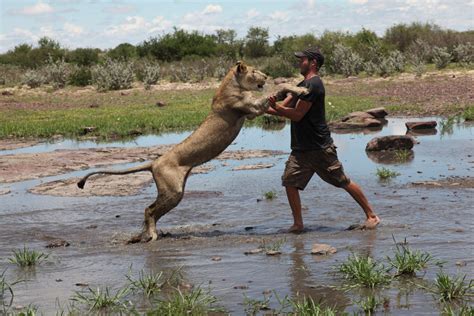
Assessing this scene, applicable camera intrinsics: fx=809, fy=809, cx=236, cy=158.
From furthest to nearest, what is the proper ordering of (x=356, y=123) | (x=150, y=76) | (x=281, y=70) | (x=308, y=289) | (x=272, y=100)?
(x=281, y=70)
(x=150, y=76)
(x=356, y=123)
(x=272, y=100)
(x=308, y=289)

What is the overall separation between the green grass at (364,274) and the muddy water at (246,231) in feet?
0.34

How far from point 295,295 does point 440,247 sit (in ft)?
6.06

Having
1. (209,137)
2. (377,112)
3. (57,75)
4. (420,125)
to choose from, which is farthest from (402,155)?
(57,75)

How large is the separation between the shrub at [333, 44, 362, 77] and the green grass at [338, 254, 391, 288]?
2893 centimetres

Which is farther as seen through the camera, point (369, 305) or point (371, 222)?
point (371, 222)

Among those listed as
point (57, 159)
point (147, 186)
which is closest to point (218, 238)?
point (147, 186)

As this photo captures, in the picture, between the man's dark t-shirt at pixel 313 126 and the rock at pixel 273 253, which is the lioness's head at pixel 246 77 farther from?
the rock at pixel 273 253

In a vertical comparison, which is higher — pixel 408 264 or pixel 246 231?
pixel 408 264

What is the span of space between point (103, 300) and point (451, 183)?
6430 mm

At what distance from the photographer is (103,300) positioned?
568 centimetres

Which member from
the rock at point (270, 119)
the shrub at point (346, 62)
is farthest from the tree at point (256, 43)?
the rock at point (270, 119)

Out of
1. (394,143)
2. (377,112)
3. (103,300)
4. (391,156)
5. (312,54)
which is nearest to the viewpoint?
(103,300)

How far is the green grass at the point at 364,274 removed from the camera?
19.1ft

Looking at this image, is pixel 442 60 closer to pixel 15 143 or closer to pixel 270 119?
pixel 270 119
